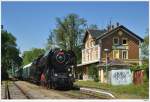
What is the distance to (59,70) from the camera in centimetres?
2573

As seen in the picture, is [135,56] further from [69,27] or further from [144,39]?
[69,27]

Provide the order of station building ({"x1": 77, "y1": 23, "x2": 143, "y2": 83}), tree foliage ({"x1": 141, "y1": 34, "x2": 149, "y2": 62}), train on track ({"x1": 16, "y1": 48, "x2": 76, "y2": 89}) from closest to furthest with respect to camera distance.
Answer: train on track ({"x1": 16, "y1": 48, "x2": 76, "y2": 89})
tree foliage ({"x1": 141, "y1": 34, "x2": 149, "y2": 62})
station building ({"x1": 77, "y1": 23, "x2": 143, "y2": 83})

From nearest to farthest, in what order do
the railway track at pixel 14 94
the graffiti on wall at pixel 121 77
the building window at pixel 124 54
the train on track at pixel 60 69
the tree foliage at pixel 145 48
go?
the railway track at pixel 14 94 < the train on track at pixel 60 69 < the graffiti on wall at pixel 121 77 < the tree foliage at pixel 145 48 < the building window at pixel 124 54

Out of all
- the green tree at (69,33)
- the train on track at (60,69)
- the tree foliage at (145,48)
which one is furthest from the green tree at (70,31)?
the train on track at (60,69)

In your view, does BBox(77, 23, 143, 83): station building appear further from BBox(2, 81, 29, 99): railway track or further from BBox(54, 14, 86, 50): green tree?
BBox(2, 81, 29, 99): railway track

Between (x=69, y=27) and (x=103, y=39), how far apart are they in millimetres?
3966

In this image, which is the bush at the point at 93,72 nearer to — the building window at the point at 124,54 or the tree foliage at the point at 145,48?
the building window at the point at 124,54

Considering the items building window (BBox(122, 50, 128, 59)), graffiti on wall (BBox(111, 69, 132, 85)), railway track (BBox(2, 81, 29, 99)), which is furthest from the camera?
building window (BBox(122, 50, 128, 59))

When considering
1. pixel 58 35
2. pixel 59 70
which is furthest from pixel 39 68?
pixel 58 35

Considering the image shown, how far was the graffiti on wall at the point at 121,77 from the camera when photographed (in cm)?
3425

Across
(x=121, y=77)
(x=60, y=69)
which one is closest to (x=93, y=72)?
(x=121, y=77)

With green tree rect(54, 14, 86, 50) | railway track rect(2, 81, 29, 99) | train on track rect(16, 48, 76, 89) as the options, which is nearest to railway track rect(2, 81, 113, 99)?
railway track rect(2, 81, 29, 99)

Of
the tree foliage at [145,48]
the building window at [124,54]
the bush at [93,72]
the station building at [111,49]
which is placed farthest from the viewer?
the building window at [124,54]

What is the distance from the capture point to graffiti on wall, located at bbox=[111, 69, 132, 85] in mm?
34250
